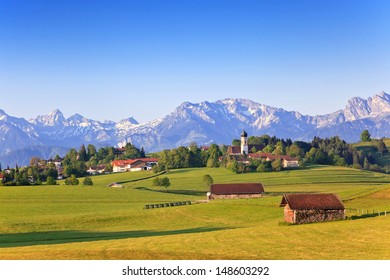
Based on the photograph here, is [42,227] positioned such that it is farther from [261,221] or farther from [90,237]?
[261,221]

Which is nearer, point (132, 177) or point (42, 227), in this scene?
point (42, 227)

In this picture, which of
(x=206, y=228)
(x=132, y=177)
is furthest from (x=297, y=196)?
(x=132, y=177)

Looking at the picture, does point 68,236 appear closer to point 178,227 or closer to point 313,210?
point 178,227

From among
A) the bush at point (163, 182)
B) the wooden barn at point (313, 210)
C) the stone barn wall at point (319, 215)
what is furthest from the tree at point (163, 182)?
the stone barn wall at point (319, 215)

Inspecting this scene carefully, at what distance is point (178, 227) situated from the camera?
7944 centimetres

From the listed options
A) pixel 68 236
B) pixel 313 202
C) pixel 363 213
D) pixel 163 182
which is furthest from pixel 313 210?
pixel 163 182

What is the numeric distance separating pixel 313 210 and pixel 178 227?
18.1 metres

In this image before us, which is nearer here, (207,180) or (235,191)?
(235,191)

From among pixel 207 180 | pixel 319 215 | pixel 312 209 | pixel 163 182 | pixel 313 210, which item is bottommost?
pixel 319 215

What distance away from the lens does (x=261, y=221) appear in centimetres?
8075

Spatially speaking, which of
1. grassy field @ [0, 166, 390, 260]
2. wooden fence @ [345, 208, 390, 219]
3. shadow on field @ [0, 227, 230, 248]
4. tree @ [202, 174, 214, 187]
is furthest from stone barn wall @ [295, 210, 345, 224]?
tree @ [202, 174, 214, 187]

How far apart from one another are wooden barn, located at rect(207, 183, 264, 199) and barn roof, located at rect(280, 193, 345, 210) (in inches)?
1771

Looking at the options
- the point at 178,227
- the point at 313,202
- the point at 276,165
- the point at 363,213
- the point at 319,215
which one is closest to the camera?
the point at 319,215

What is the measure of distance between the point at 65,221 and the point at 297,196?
1317 inches
